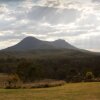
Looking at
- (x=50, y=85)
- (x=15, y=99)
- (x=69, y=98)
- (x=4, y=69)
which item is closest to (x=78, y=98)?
(x=69, y=98)

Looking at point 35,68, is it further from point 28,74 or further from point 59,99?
point 59,99

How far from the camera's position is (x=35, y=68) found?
289 feet

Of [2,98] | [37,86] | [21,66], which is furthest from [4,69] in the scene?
[2,98]

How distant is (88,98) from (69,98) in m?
1.53

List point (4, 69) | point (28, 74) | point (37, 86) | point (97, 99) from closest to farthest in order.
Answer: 1. point (97, 99)
2. point (37, 86)
3. point (28, 74)
4. point (4, 69)

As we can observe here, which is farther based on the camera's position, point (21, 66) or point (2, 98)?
point (21, 66)

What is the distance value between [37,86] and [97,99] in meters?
15.3

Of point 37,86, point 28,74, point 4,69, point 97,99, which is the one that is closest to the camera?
point 97,99

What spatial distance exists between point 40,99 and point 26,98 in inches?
51.3

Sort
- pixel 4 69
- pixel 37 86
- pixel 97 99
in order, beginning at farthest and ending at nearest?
pixel 4 69 → pixel 37 86 → pixel 97 99

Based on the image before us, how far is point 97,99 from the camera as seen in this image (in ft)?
85.8

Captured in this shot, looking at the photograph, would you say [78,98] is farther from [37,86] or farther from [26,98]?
[37,86]

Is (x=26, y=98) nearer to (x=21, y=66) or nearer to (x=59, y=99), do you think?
(x=59, y=99)

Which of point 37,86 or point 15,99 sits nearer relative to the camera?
point 15,99
